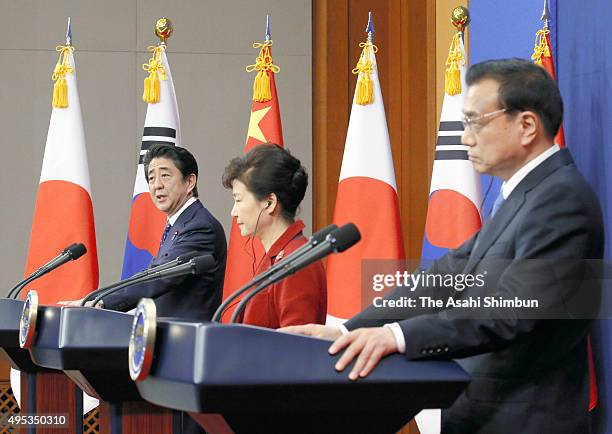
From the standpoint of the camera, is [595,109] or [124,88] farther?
[124,88]

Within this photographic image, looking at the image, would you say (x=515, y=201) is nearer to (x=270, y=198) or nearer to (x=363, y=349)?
(x=363, y=349)

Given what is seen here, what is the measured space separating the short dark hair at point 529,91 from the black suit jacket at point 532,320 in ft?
0.26

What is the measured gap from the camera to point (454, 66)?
3883mm

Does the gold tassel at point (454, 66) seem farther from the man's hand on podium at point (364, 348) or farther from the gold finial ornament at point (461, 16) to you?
the man's hand on podium at point (364, 348)

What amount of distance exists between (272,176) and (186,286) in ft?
3.49

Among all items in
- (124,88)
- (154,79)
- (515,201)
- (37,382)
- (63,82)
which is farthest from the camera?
(124,88)

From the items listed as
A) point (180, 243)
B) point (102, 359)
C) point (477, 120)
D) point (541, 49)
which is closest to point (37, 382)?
point (180, 243)

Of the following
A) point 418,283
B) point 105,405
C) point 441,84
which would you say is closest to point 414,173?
point 441,84

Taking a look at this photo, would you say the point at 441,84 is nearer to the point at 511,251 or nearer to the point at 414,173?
the point at 414,173

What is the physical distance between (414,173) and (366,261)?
1403mm

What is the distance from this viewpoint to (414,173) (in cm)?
547

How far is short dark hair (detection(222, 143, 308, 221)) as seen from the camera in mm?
2770

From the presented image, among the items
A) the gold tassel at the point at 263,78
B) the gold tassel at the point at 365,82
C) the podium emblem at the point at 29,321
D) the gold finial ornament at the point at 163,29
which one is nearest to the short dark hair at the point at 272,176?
the podium emblem at the point at 29,321

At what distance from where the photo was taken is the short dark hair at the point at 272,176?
277cm
